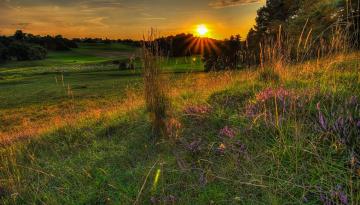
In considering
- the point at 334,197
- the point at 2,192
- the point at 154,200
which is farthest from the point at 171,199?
the point at 2,192

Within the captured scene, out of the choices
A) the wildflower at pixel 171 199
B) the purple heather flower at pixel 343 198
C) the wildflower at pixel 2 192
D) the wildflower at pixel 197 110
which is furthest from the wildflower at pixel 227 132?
the wildflower at pixel 2 192

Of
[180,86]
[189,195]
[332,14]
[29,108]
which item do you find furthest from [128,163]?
[29,108]

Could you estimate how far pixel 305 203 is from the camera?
3.33 m

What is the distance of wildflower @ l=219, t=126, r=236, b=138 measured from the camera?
4773 mm

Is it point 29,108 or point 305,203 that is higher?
point 305,203

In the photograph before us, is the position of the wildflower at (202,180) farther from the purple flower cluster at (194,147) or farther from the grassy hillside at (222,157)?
the purple flower cluster at (194,147)

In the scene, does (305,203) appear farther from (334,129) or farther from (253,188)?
(334,129)

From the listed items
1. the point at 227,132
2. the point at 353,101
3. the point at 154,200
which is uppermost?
the point at 353,101

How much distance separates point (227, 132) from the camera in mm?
4891

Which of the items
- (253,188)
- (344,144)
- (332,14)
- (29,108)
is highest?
(332,14)

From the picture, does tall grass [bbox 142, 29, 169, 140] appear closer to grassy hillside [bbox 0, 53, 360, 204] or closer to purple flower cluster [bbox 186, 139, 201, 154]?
grassy hillside [bbox 0, 53, 360, 204]

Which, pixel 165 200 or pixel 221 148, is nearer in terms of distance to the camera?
pixel 165 200

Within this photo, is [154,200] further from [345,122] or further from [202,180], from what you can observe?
[345,122]

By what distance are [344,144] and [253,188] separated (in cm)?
101
